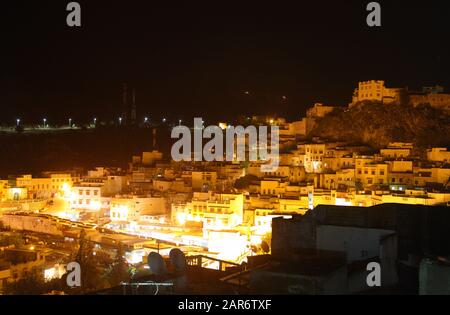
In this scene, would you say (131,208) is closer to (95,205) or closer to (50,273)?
(95,205)

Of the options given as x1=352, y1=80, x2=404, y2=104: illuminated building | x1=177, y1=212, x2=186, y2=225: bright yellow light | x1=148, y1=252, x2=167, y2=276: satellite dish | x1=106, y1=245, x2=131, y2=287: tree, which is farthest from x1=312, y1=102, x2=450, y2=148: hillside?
x1=148, y1=252, x2=167, y2=276: satellite dish

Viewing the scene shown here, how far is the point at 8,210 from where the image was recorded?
1941cm

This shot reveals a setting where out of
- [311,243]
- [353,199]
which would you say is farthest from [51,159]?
[311,243]

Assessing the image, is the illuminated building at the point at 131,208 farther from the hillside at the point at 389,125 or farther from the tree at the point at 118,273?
the hillside at the point at 389,125

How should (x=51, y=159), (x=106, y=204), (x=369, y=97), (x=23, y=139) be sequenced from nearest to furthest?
(x=106, y=204), (x=369, y=97), (x=51, y=159), (x=23, y=139)

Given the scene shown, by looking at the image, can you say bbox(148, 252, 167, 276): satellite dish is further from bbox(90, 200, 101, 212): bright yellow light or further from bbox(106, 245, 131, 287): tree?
bbox(90, 200, 101, 212): bright yellow light

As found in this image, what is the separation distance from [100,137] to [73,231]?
18806 millimetres

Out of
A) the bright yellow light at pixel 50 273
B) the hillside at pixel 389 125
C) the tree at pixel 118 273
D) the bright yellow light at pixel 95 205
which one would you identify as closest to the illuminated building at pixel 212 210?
the bright yellow light at pixel 95 205

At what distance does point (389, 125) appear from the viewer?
935 inches

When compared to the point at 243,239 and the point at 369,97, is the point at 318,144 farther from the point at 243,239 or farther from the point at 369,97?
the point at 243,239
